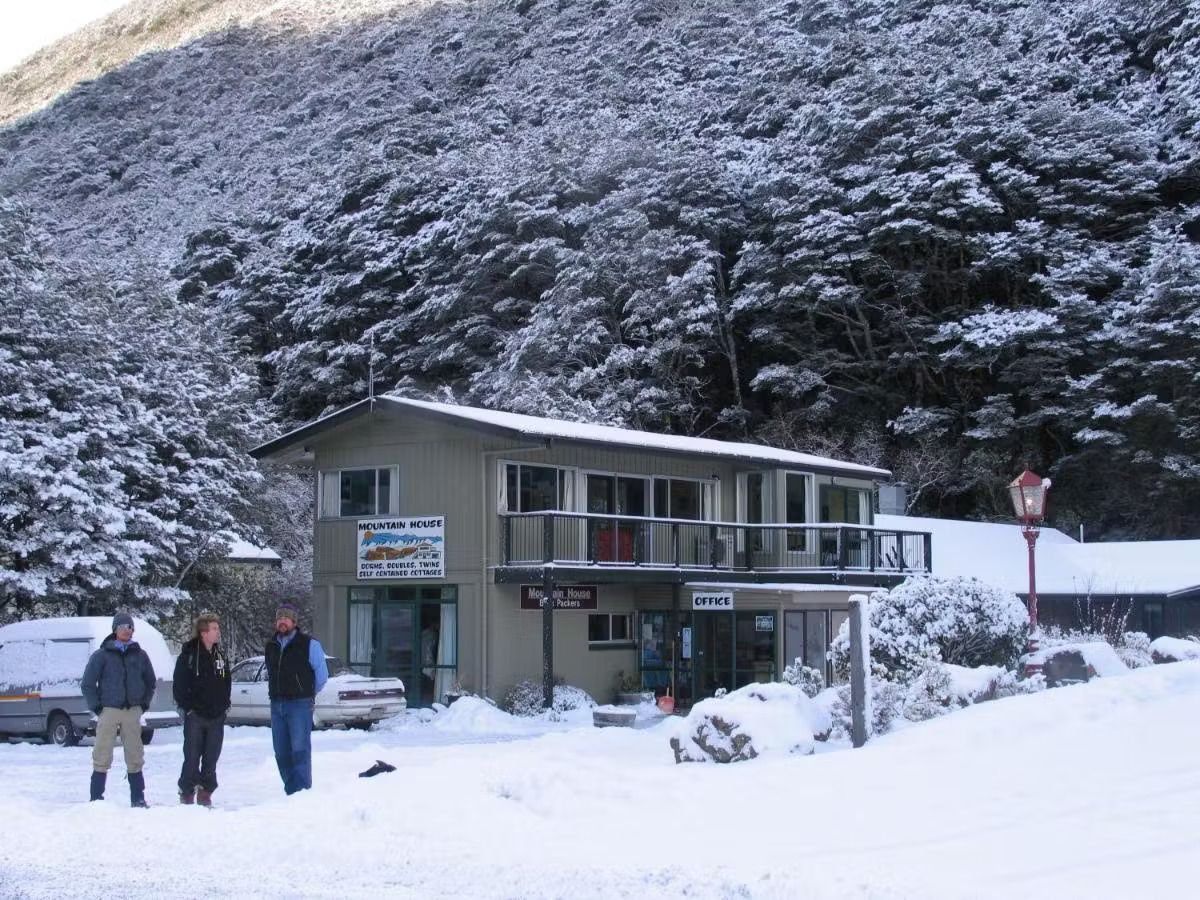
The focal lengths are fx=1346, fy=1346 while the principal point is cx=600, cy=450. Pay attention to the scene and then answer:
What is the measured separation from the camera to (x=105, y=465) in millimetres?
27953

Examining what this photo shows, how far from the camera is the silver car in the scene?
74.7 ft

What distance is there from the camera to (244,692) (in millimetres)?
23500

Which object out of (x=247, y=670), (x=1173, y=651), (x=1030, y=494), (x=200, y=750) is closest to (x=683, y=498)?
(x=247, y=670)

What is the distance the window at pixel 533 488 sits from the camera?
2709cm

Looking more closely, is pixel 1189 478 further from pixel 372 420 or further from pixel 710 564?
pixel 372 420

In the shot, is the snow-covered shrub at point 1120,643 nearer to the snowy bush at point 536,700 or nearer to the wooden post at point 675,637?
the wooden post at point 675,637

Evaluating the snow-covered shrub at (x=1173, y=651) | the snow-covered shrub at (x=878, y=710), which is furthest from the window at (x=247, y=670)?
the snow-covered shrub at (x=1173, y=651)

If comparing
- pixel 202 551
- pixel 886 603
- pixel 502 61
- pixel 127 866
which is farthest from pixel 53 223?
pixel 127 866

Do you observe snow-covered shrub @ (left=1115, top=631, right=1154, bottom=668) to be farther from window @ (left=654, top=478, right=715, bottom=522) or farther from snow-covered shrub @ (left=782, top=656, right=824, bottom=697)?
window @ (left=654, top=478, right=715, bottom=522)

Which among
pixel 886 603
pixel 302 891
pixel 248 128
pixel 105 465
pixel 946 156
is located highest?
pixel 248 128

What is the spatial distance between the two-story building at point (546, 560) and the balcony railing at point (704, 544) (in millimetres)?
47

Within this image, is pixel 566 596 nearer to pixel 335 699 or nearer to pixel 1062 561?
pixel 335 699

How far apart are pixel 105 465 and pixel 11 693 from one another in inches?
322

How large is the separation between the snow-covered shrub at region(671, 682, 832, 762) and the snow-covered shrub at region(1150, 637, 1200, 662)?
6.09m
